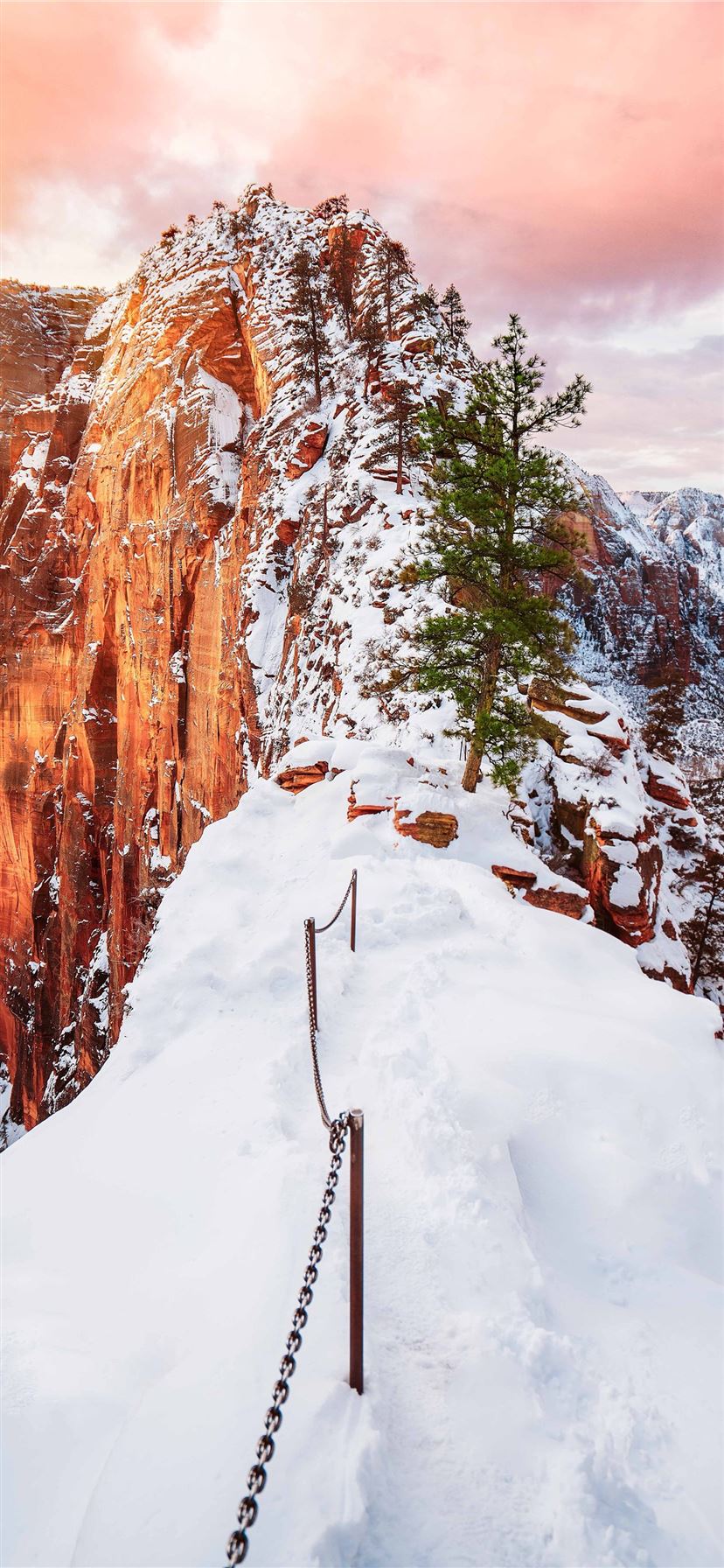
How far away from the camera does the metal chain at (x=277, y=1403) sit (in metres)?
1.71

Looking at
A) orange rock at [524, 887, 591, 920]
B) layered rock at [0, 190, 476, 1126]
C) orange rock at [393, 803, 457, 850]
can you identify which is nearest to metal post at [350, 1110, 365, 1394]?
orange rock at [393, 803, 457, 850]

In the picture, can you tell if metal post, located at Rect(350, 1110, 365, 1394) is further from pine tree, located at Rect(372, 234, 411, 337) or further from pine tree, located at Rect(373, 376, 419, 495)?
pine tree, located at Rect(372, 234, 411, 337)

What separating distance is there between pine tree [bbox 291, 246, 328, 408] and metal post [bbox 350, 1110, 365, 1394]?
1300 inches

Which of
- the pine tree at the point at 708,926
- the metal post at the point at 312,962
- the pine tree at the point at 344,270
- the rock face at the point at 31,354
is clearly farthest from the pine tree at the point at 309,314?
the metal post at the point at 312,962

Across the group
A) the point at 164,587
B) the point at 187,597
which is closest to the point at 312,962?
the point at 187,597

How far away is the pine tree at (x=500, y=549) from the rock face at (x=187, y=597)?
1903 millimetres

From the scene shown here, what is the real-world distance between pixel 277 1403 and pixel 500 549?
12542 mm

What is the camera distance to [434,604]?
17.5 metres

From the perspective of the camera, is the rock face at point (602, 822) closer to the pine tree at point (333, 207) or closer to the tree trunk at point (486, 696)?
the tree trunk at point (486, 696)

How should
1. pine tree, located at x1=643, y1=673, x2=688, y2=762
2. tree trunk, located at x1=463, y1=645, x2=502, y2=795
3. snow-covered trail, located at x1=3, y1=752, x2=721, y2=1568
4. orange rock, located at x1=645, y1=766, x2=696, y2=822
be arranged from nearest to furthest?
snow-covered trail, located at x1=3, y1=752, x2=721, y2=1568 → tree trunk, located at x1=463, y1=645, x2=502, y2=795 → orange rock, located at x1=645, y1=766, x2=696, y2=822 → pine tree, located at x1=643, y1=673, x2=688, y2=762

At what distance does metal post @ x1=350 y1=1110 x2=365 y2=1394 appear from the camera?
274cm

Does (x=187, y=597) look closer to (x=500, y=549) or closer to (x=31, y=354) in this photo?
(x=500, y=549)

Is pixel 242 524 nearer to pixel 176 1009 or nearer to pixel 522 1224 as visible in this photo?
pixel 176 1009

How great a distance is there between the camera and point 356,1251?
2822 mm
